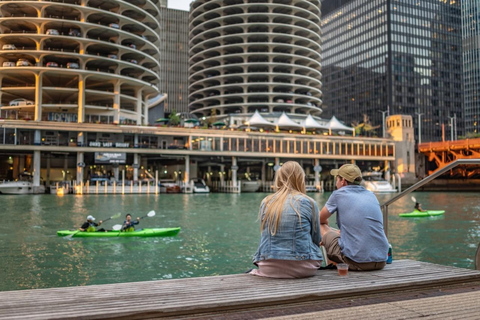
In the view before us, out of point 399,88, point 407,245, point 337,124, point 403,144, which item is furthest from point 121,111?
point 399,88

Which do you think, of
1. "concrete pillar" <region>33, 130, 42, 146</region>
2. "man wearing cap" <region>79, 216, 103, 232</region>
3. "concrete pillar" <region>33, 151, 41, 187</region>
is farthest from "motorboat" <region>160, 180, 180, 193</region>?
"man wearing cap" <region>79, 216, 103, 232</region>

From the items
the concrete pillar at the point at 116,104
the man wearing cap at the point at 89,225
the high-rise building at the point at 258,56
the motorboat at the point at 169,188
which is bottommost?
the man wearing cap at the point at 89,225

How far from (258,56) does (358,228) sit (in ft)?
324

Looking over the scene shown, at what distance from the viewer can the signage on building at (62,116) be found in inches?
2985

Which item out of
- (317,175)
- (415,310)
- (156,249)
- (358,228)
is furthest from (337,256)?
(317,175)

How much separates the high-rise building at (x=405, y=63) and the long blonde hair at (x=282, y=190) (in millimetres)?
147655

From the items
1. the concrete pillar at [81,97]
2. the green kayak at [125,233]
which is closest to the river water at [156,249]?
the green kayak at [125,233]

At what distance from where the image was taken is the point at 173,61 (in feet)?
525

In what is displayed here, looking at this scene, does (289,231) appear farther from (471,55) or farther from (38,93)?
(471,55)

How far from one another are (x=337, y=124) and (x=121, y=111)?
145ft

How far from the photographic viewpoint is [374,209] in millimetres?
6688

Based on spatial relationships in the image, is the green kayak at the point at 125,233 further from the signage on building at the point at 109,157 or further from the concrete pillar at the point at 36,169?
the signage on building at the point at 109,157

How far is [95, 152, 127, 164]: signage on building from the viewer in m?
66.3

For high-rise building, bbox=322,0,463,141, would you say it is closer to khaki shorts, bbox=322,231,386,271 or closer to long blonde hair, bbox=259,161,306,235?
khaki shorts, bbox=322,231,386,271
